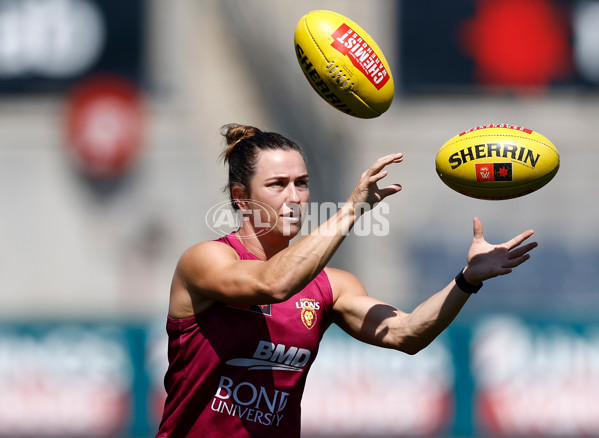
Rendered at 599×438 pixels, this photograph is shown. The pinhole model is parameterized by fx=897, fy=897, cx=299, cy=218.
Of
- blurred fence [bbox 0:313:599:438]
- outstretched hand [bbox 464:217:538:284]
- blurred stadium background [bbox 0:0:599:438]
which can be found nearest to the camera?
outstretched hand [bbox 464:217:538:284]

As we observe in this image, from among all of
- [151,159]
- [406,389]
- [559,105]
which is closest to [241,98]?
[151,159]

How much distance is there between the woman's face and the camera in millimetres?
4020

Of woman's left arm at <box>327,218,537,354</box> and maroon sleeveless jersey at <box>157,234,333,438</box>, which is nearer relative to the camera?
maroon sleeveless jersey at <box>157,234,333,438</box>

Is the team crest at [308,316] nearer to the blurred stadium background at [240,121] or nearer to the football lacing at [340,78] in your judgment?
the football lacing at [340,78]

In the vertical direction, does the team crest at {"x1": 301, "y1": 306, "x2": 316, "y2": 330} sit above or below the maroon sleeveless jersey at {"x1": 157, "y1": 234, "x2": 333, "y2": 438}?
above

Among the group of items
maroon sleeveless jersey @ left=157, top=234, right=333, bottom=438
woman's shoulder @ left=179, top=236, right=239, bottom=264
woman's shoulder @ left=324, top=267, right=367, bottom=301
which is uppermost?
woman's shoulder @ left=179, top=236, right=239, bottom=264

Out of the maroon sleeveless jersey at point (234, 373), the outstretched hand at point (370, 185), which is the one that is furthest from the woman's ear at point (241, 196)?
the outstretched hand at point (370, 185)

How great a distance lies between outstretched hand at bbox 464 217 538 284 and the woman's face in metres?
0.82

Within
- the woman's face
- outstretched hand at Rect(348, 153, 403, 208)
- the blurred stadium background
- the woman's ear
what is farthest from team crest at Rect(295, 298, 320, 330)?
the blurred stadium background

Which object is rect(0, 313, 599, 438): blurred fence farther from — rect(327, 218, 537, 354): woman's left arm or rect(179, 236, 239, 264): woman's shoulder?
rect(179, 236, 239, 264): woman's shoulder

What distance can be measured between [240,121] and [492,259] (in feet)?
36.7

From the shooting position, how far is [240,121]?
15000 millimetres

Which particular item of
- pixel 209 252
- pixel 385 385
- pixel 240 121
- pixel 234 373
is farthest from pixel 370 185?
pixel 240 121

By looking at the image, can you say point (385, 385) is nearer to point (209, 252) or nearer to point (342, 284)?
point (342, 284)
